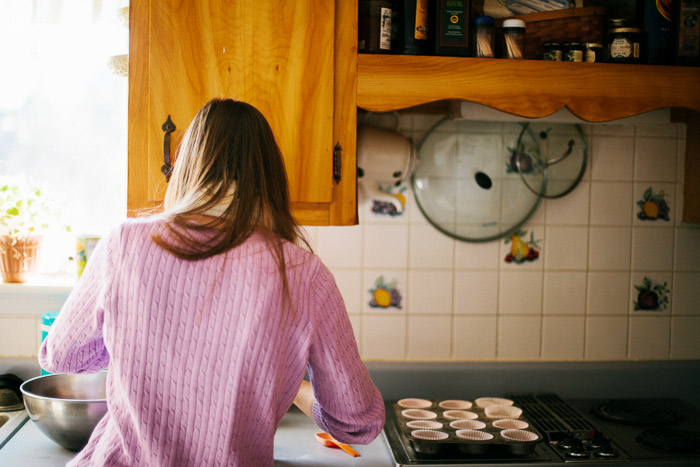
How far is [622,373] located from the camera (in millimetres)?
1913

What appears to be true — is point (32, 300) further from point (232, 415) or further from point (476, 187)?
point (476, 187)

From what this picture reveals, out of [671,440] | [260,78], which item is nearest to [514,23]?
[260,78]

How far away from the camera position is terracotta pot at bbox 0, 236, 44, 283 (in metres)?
1.81

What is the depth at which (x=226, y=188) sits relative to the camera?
1.00 metres

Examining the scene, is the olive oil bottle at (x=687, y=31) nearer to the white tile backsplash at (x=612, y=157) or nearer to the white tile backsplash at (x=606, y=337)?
the white tile backsplash at (x=612, y=157)

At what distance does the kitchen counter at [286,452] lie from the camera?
1.40m

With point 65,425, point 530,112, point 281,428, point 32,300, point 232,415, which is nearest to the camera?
point 232,415

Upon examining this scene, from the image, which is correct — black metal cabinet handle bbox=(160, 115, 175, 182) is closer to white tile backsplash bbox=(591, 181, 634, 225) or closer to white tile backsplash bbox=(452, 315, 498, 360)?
white tile backsplash bbox=(452, 315, 498, 360)

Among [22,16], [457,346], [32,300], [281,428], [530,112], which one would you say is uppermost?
[22,16]

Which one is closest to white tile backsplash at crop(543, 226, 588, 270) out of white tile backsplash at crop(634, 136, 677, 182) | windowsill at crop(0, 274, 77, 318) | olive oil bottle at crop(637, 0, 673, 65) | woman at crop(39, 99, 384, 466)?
white tile backsplash at crop(634, 136, 677, 182)

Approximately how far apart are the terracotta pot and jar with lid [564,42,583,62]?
5.00 ft

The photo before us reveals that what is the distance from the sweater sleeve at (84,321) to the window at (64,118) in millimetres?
937

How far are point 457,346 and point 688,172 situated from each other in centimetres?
88

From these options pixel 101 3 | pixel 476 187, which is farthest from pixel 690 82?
pixel 101 3
